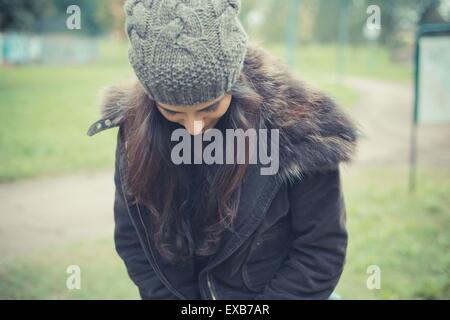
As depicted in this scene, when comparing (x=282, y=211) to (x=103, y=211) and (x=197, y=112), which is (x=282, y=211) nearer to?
(x=197, y=112)

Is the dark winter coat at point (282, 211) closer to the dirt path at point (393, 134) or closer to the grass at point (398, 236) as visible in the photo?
the grass at point (398, 236)

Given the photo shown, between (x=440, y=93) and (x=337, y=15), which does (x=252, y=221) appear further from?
(x=337, y=15)

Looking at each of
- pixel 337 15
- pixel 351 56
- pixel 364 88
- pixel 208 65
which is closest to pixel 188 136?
pixel 208 65

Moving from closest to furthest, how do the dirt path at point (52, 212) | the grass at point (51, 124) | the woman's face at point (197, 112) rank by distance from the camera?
the woman's face at point (197, 112)
the dirt path at point (52, 212)
the grass at point (51, 124)

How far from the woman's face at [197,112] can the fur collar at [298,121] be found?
15cm

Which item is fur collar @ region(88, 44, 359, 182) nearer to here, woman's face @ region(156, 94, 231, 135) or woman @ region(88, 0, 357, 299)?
woman @ region(88, 0, 357, 299)

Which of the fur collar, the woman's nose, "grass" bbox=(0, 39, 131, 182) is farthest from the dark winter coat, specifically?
"grass" bbox=(0, 39, 131, 182)

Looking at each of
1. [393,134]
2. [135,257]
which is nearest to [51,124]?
[393,134]

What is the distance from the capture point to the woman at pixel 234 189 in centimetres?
156

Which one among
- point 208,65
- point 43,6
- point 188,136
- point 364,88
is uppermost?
point 43,6

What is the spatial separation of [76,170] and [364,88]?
32.7ft

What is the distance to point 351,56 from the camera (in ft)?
73.1

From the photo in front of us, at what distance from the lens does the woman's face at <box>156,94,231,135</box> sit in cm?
145

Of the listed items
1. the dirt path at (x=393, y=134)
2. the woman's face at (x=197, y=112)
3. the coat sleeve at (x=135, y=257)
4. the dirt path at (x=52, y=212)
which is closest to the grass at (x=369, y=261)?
the dirt path at (x=52, y=212)
